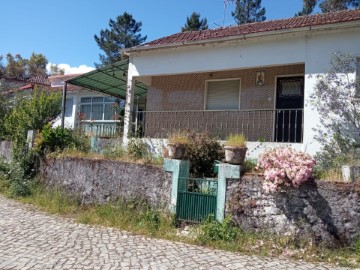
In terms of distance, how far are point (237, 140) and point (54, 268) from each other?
4142 mm

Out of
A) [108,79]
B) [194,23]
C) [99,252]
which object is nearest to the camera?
[99,252]

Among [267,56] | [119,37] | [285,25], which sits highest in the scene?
[119,37]

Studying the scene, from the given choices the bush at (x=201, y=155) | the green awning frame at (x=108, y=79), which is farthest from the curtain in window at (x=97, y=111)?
the bush at (x=201, y=155)

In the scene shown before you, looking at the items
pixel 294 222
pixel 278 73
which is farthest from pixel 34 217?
pixel 278 73

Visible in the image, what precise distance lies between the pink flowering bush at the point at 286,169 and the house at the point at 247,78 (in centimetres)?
261

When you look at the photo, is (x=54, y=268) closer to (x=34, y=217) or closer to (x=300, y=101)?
(x=34, y=217)

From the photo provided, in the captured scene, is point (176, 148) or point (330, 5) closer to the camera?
point (176, 148)

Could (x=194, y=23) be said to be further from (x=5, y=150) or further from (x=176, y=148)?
(x=176, y=148)

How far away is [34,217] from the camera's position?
8.18m

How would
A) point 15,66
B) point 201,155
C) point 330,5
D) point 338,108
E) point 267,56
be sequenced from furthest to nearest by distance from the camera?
point 15,66 → point 330,5 → point 267,56 → point 338,108 → point 201,155

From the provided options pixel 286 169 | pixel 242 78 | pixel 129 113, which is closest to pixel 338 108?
pixel 286 169

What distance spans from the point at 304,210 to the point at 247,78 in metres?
6.45

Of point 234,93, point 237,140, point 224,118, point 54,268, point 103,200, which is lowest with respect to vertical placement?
point 54,268

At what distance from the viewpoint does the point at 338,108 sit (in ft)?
28.0
